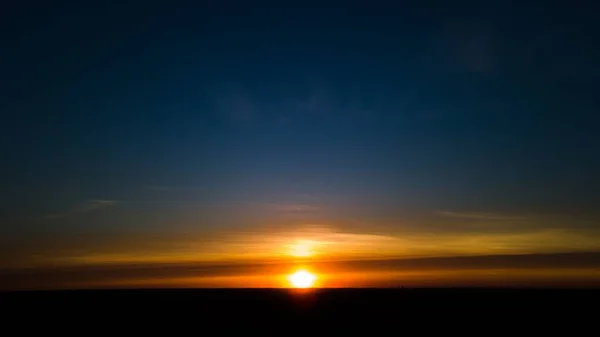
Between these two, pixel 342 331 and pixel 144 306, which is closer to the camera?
pixel 342 331

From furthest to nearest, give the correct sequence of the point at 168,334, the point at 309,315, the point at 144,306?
1. the point at 144,306
2. the point at 309,315
3. the point at 168,334

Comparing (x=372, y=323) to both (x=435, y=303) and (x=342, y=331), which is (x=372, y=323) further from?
(x=435, y=303)

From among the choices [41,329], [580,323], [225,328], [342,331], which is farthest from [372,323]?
[41,329]

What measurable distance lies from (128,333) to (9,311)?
15.9 metres

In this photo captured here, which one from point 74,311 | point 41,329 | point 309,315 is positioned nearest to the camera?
point 41,329

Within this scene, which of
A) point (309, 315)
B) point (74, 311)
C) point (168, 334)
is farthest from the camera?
point (74, 311)

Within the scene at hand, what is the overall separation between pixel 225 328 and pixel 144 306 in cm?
1379

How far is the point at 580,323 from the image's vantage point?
90.7 feet

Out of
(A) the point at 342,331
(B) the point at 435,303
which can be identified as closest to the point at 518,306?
(B) the point at 435,303

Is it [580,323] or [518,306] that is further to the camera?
[518,306]

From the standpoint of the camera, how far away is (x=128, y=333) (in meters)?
26.4

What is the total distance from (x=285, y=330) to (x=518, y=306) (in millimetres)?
17809

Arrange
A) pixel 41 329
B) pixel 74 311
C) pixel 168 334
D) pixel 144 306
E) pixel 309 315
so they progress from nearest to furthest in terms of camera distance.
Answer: pixel 168 334
pixel 41 329
pixel 309 315
pixel 74 311
pixel 144 306

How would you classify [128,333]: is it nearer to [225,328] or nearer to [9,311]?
[225,328]
